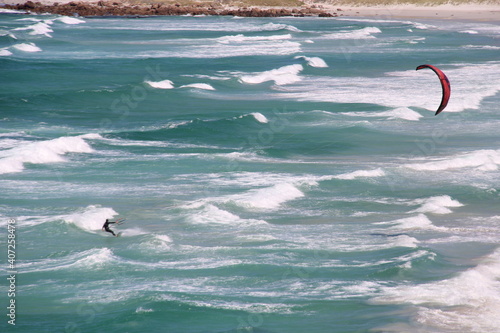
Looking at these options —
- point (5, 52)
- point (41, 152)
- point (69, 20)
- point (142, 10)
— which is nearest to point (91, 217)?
point (41, 152)

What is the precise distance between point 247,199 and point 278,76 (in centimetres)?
2601

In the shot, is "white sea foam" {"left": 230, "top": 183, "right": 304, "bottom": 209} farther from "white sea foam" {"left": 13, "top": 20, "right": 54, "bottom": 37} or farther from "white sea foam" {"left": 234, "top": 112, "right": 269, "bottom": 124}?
"white sea foam" {"left": 13, "top": 20, "right": 54, "bottom": 37}

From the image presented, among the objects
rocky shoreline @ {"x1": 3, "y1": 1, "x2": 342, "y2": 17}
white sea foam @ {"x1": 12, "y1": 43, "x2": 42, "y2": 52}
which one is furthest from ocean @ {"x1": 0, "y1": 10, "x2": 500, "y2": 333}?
rocky shoreline @ {"x1": 3, "y1": 1, "x2": 342, "y2": 17}

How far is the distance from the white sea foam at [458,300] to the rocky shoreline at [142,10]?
268 ft

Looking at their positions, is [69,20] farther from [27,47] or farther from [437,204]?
[437,204]

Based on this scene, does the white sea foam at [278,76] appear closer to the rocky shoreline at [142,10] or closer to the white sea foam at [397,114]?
the white sea foam at [397,114]

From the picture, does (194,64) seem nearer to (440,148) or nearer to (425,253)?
(440,148)

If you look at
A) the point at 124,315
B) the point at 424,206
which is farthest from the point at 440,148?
the point at 124,315

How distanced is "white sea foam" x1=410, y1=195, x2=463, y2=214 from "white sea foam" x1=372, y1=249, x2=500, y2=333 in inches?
187

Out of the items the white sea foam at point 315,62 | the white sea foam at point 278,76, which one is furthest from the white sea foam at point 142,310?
the white sea foam at point 315,62

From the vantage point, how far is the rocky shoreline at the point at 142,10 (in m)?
94.4

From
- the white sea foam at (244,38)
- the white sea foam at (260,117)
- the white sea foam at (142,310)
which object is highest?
the white sea foam at (142,310)

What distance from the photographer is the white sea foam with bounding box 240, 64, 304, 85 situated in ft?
152

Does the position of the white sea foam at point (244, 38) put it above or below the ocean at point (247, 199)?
below
